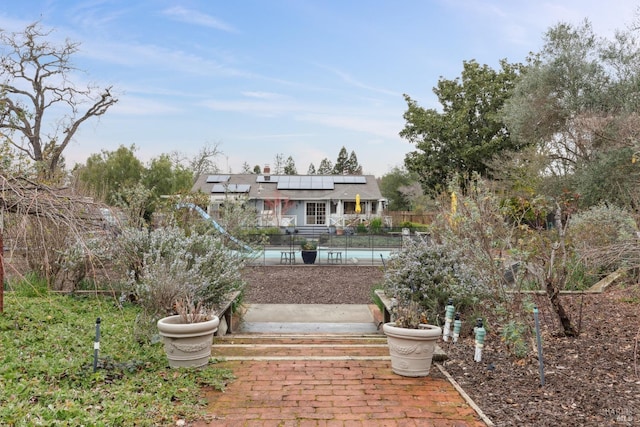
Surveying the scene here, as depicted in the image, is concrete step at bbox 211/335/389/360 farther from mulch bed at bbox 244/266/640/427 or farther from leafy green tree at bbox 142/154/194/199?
leafy green tree at bbox 142/154/194/199

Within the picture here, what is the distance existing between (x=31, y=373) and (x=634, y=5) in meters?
15.8

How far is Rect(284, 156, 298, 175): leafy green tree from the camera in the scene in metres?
66.4

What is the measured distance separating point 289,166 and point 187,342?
211 ft

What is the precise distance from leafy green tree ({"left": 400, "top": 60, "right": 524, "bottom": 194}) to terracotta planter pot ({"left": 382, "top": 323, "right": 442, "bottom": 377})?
2262 centimetres

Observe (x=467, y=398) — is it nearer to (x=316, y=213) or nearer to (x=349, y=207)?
(x=316, y=213)

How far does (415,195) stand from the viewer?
42.8 m

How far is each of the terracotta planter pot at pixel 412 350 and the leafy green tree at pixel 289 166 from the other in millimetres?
61470

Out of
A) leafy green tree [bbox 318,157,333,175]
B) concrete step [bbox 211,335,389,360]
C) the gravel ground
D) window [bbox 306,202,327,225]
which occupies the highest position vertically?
leafy green tree [bbox 318,157,333,175]

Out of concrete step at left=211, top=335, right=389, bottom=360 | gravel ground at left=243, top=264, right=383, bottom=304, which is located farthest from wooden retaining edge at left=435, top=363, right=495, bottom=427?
gravel ground at left=243, top=264, right=383, bottom=304

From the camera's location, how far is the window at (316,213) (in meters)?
35.2

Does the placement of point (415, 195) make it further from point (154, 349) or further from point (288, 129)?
point (154, 349)

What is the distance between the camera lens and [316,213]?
116 feet

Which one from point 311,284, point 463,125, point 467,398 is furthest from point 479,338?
point 463,125

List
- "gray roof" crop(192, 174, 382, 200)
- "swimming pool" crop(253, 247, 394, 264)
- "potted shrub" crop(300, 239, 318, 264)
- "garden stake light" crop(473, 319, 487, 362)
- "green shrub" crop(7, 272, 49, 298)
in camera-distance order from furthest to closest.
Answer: "gray roof" crop(192, 174, 382, 200) → "swimming pool" crop(253, 247, 394, 264) → "potted shrub" crop(300, 239, 318, 264) → "green shrub" crop(7, 272, 49, 298) → "garden stake light" crop(473, 319, 487, 362)
